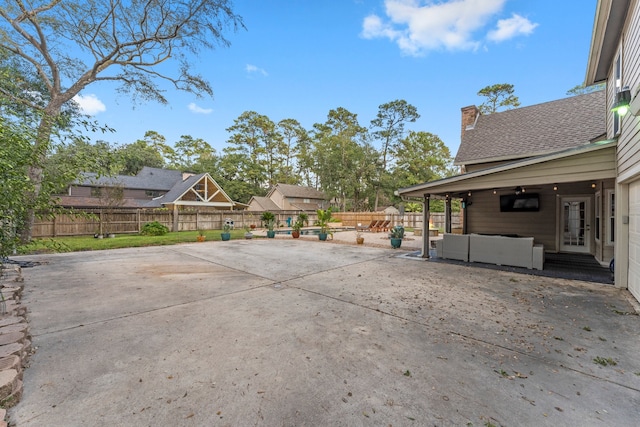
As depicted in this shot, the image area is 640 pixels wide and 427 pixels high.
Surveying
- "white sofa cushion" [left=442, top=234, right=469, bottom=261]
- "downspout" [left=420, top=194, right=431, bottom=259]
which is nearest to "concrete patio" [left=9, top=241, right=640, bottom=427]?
"white sofa cushion" [left=442, top=234, right=469, bottom=261]

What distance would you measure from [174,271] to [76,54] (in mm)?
12500

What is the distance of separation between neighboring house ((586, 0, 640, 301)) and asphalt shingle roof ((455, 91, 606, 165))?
3447 millimetres

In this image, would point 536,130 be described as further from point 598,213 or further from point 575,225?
point 598,213

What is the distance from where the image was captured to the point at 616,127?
5.79 meters

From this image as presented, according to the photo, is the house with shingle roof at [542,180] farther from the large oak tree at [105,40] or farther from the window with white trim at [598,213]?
the large oak tree at [105,40]

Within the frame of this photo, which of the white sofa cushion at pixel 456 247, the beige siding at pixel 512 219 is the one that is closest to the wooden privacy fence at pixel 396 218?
the beige siding at pixel 512 219

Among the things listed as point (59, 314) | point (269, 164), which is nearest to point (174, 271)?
point (59, 314)

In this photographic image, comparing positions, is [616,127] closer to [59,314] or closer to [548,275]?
[548,275]

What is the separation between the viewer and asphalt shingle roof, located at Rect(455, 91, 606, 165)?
30.0 feet

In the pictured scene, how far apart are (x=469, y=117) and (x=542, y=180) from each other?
823cm

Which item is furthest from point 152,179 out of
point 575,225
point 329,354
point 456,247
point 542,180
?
point 575,225

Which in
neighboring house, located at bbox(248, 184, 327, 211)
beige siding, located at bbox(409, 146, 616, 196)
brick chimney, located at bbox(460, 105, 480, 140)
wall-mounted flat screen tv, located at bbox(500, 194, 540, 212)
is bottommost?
wall-mounted flat screen tv, located at bbox(500, 194, 540, 212)

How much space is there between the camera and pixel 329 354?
2732mm

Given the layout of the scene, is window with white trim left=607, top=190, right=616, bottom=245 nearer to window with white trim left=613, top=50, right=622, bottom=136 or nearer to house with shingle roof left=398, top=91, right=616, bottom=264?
house with shingle roof left=398, top=91, right=616, bottom=264
